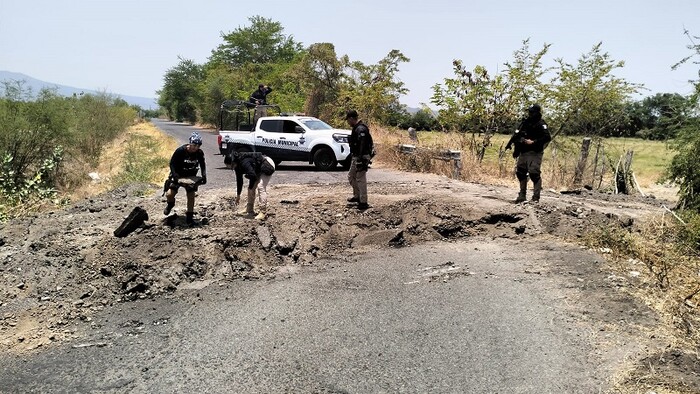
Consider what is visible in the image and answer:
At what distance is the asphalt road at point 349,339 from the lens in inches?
176

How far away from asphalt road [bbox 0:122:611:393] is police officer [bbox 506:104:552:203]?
2.45 metres

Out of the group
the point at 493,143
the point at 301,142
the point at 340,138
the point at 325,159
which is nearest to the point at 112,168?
the point at 301,142

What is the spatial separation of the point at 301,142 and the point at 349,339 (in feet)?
35.6

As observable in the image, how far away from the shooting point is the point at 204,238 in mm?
7867

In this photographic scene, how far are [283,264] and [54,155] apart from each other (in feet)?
42.9

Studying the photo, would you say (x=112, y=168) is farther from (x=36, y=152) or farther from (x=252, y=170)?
(x=252, y=170)

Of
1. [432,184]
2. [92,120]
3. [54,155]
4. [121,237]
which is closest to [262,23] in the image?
[92,120]

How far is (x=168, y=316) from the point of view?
19.9 feet

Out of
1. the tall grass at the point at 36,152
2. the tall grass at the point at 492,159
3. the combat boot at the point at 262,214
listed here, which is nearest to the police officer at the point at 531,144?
the combat boot at the point at 262,214

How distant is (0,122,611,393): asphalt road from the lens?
4461 millimetres

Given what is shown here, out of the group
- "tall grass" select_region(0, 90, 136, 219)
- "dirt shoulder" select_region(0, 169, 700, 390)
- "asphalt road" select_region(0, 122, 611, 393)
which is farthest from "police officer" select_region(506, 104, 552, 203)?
"tall grass" select_region(0, 90, 136, 219)

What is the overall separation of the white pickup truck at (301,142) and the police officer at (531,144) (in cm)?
671

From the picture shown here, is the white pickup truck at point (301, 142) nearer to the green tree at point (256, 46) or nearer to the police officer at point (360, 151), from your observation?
the police officer at point (360, 151)

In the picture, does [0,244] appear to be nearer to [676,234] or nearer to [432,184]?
[432,184]
